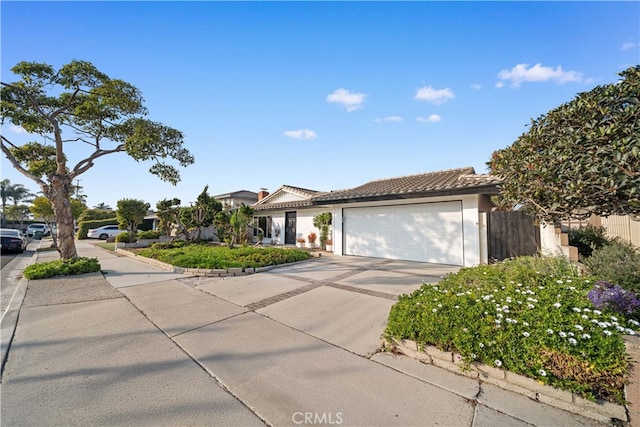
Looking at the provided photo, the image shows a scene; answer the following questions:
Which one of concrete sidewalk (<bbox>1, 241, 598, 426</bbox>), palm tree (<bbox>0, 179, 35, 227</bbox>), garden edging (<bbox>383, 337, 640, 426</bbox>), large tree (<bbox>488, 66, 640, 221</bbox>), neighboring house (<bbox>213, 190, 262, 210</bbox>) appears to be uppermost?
palm tree (<bbox>0, 179, 35, 227</bbox>)

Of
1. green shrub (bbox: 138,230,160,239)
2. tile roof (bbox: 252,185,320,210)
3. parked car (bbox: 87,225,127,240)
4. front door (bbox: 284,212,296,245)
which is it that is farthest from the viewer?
parked car (bbox: 87,225,127,240)

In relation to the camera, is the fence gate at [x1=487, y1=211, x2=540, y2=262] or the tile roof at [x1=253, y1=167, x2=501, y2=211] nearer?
the fence gate at [x1=487, y1=211, x2=540, y2=262]

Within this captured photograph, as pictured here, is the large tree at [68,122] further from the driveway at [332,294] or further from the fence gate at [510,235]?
the fence gate at [510,235]

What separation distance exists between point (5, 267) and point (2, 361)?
36.6 feet

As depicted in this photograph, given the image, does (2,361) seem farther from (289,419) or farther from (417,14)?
(417,14)

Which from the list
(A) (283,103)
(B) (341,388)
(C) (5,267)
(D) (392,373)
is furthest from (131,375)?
(C) (5,267)

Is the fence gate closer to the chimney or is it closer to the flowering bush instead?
the flowering bush

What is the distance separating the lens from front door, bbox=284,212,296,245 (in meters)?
16.7

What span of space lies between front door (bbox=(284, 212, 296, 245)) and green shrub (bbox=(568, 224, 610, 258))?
13169 mm

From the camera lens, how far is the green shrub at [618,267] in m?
3.55

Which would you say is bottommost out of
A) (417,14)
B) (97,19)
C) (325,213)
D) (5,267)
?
(5,267)

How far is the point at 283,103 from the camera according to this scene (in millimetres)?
10047

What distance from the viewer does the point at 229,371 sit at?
2.78m

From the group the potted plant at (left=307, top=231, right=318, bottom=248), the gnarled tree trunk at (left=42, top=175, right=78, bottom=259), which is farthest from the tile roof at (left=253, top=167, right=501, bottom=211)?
the gnarled tree trunk at (left=42, top=175, right=78, bottom=259)
